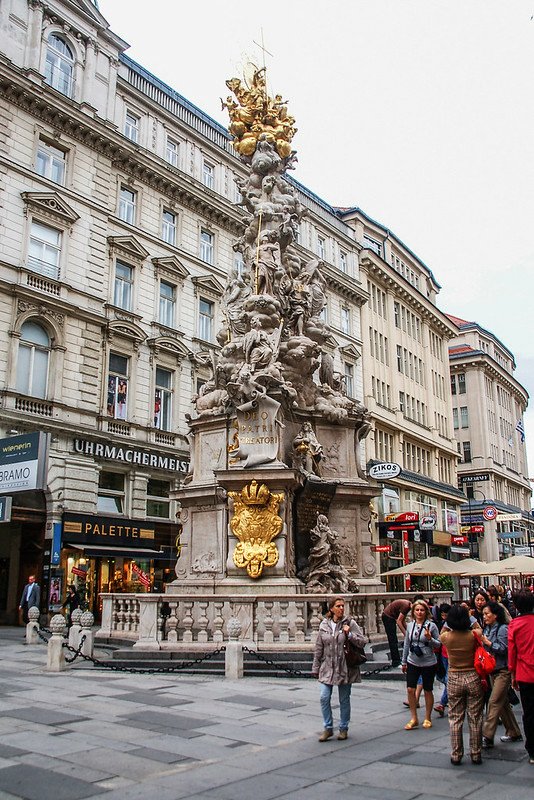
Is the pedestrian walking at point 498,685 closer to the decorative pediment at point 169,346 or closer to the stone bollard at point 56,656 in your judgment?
the stone bollard at point 56,656

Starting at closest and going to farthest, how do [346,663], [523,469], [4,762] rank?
[4,762] < [346,663] < [523,469]

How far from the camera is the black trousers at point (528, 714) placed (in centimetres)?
721

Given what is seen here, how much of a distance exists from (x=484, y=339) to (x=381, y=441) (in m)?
34.9

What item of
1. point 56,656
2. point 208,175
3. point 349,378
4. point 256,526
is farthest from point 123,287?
point 56,656

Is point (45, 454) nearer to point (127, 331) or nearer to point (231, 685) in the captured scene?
point (231, 685)

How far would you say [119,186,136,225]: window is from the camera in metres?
34.8

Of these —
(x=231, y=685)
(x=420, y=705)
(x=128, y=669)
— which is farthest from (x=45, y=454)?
(x=420, y=705)

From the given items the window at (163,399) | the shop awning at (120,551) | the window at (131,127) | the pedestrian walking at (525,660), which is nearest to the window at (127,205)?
the window at (131,127)

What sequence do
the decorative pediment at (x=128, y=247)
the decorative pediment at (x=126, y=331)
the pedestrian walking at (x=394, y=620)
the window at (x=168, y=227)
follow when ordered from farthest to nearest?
the window at (x=168, y=227) → the decorative pediment at (x=128, y=247) → the decorative pediment at (x=126, y=331) → the pedestrian walking at (x=394, y=620)

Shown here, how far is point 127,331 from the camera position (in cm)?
3288

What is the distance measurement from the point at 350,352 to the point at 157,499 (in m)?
19.4

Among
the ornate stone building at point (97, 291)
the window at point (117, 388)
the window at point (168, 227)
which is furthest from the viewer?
the window at point (168, 227)

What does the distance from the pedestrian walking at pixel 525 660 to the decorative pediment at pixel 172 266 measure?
30.1 meters

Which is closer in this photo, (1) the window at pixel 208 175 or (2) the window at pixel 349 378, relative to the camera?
(1) the window at pixel 208 175
